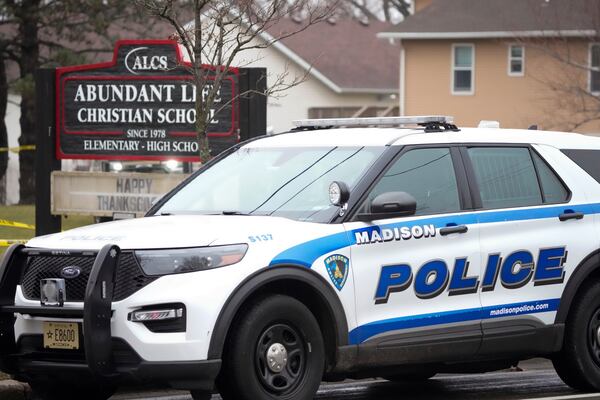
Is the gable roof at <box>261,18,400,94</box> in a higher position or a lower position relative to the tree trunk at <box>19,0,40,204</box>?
higher

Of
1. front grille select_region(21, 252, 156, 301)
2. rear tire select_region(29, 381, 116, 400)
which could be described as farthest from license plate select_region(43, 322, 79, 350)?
rear tire select_region(29, 381, 116, 400)

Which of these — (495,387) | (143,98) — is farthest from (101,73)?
(495,387)

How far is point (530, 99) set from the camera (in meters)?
39.0

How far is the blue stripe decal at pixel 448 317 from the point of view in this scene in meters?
7.73

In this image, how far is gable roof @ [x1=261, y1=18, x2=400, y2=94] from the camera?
152ft

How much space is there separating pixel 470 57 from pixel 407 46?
2003 mm

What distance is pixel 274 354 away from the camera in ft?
24.1

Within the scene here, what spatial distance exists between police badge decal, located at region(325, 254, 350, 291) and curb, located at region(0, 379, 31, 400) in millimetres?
2544

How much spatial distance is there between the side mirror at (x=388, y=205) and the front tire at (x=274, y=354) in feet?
2.45

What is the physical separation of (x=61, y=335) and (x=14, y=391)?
67.9 inches

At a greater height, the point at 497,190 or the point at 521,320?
the point at 497,190

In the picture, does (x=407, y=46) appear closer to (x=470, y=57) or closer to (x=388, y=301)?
(x=470, y=57)

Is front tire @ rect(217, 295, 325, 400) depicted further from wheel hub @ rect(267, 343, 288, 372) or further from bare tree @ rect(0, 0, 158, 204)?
bare tree @ rect(0, 0, 158, 204)

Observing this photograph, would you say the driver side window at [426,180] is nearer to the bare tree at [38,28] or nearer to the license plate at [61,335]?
the license plate at [61,335]
